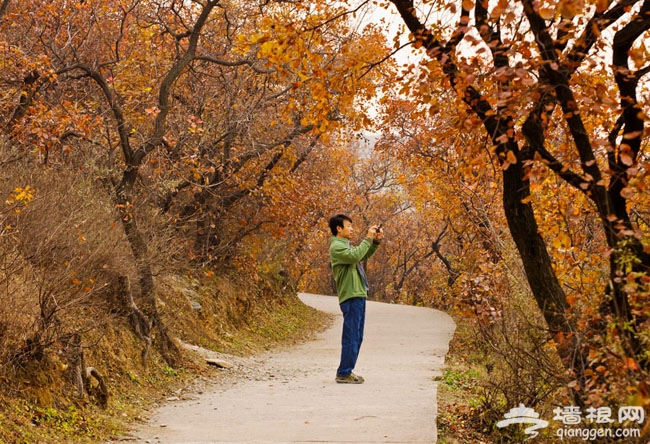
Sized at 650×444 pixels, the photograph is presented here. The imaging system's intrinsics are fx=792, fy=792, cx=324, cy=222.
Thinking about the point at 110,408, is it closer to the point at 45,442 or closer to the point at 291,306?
the point at 45,442

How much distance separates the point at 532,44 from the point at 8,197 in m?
6.17

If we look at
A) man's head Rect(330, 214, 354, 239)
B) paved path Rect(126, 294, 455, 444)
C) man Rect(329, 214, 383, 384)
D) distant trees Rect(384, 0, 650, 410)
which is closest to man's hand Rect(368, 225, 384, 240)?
man Rect(329, 214, 383, 384)

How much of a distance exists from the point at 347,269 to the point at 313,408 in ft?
7.17

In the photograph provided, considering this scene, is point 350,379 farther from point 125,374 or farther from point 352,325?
point 125,374

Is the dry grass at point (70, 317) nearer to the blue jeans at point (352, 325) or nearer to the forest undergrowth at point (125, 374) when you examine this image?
the forest undergrowth at point (125, 374)

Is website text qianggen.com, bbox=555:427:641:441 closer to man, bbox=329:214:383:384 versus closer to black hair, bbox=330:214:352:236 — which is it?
man, bbox=329:214:383:384

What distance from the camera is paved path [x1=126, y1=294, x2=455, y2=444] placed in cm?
714

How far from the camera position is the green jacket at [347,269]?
9961 mm

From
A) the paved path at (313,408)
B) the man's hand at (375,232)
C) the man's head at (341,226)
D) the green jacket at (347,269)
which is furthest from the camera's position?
the man's head at (341,226)

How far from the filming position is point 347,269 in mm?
10125

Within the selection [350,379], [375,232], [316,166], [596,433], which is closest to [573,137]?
[596,433]

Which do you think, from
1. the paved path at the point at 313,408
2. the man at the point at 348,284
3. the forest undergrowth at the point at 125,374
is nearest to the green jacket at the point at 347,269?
the man at the point at 348,284

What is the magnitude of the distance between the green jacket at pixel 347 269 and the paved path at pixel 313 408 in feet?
3.93

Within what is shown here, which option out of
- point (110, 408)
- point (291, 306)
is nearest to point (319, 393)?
point (110, 408)
